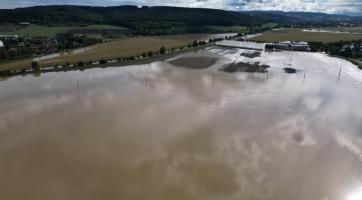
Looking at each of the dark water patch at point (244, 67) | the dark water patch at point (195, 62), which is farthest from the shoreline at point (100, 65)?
the dark water patch at point (244, 67)

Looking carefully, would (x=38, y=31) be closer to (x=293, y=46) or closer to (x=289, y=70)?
Answer: (x=293, y=46)

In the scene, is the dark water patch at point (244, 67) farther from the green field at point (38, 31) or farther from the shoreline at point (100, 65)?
the green field at point (38, 31)

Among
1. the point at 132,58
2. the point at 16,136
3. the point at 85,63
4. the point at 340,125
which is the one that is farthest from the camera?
the point at 132,58

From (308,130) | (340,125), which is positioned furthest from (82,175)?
(340,125)

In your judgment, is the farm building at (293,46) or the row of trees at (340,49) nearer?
the row of trees at (340,49)

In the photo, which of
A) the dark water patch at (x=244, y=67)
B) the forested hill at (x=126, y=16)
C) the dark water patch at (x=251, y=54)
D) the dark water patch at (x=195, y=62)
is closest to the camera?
the dark water patch at (x=244, y=67)

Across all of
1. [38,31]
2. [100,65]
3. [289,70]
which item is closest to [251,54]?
[289,70]

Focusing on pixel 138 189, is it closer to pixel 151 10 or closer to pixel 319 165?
pixel 319 165
